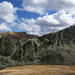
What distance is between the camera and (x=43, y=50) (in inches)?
890

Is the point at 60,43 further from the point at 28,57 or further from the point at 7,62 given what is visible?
the point at 7,62

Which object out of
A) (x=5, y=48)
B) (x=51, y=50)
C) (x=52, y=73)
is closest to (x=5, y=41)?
(x=5, y=48)

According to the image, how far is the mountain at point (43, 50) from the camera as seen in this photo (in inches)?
817

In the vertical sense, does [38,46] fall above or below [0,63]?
above

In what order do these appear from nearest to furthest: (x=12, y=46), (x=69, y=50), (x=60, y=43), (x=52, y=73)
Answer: (x=52, y=73) < (x=69, y=50) < (x=60, y=43) < (x=12, y=46)

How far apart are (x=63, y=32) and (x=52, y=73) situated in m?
11.1

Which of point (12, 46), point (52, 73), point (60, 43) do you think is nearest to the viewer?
point (52, 73)

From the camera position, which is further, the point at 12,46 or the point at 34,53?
the point at 12,46

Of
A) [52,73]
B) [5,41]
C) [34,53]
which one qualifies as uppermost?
[5,41]

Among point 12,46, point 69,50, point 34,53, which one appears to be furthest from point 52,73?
point 12,46

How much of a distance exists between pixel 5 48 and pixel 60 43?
8.70m

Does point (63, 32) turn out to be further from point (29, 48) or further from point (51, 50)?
point (29, 48)

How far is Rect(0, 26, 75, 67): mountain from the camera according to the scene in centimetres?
2075

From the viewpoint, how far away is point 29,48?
24000 millimetres
